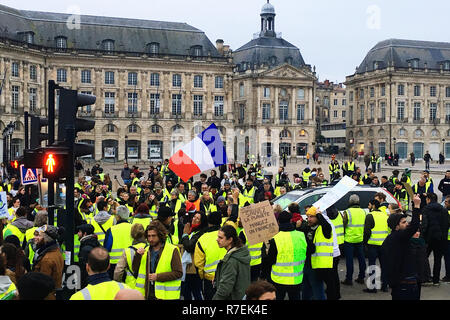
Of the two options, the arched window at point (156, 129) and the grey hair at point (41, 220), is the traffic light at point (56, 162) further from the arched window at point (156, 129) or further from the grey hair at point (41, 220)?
the arched window at point (156, 129)

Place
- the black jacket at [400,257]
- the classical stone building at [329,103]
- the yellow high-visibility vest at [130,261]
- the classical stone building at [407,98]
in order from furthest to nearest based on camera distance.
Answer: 1. the classical stone building at [329,103]
2. the classical stone building at [407,98]
3. the black jacket at [400,257]
4. the yellow high-visibility vest at [130,261]

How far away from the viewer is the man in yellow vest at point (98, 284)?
16.3 ft

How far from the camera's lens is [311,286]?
881 cm

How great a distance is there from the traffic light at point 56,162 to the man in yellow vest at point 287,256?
3.11 m

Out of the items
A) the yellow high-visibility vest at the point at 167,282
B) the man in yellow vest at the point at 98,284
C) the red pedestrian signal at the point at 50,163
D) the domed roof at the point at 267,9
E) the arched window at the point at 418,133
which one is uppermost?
the domed roof at the point at 267,9

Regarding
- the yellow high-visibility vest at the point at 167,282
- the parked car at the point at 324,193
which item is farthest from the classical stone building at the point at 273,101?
the yellow high-visibility vest at the point at 167,282

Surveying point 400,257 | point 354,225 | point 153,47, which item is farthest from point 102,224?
point 153,47

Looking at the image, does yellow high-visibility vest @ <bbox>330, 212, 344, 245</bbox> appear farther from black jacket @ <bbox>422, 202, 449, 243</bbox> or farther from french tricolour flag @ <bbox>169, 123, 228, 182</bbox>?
french tricolour flag @ <bbox>169, 123, 228, 182</bbox>

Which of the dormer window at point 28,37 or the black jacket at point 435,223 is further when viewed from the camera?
the dormer window at point 28,37

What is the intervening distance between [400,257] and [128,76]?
5771 centimetres

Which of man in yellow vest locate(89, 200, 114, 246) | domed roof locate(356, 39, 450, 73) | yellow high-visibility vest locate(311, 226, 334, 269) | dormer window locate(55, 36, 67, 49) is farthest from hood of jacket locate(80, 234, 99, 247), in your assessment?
domed roof locate(356, 39, 450, 73)

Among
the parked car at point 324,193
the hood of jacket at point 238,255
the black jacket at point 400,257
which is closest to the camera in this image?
the hood of jacket at point 238,255

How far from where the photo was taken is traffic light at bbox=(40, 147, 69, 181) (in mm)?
7027

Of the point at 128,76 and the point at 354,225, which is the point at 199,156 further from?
the point at 128,76
